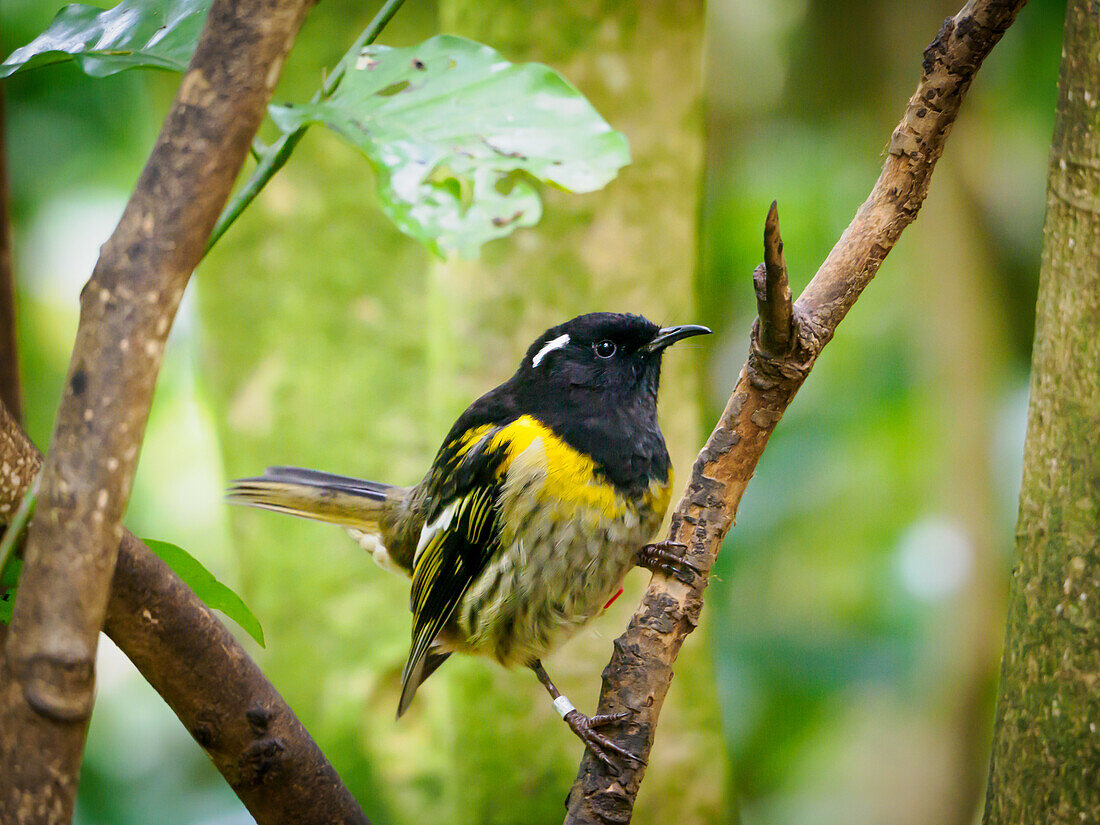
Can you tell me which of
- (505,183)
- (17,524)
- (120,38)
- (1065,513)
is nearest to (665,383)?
(505,183)

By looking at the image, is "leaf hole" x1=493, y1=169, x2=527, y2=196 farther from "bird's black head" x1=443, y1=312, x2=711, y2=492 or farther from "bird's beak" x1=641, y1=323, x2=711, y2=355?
"bird's beak" x1=641, y1=323, x2=711, y2=355

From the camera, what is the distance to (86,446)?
2.43 ft

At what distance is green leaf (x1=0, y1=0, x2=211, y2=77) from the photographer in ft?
3.65

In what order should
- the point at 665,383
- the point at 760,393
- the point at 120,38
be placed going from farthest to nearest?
1. the point at 665,383
2. the point at 760,393
3. the point at 120,38

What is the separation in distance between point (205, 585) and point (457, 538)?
883mm

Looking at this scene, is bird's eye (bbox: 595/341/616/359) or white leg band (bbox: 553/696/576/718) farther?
bird's eye (bbox: 595/341/616/359)

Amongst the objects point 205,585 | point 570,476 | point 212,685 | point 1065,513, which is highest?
point 1065,513

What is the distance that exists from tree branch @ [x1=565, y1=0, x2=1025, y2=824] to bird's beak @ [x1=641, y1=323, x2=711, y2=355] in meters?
0.33

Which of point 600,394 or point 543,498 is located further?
point 600,394

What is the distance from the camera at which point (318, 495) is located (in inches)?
92.4

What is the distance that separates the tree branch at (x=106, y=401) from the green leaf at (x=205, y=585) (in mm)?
410

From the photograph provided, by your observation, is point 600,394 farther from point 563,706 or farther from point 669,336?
point 563,706

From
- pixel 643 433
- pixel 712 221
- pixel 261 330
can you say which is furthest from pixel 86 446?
pixel 712 221

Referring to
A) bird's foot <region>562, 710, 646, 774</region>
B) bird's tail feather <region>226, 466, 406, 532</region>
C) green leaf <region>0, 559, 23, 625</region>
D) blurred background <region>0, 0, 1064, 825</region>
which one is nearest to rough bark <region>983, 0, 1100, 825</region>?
bird's foot <region>562, 710, 646, 774</region>
